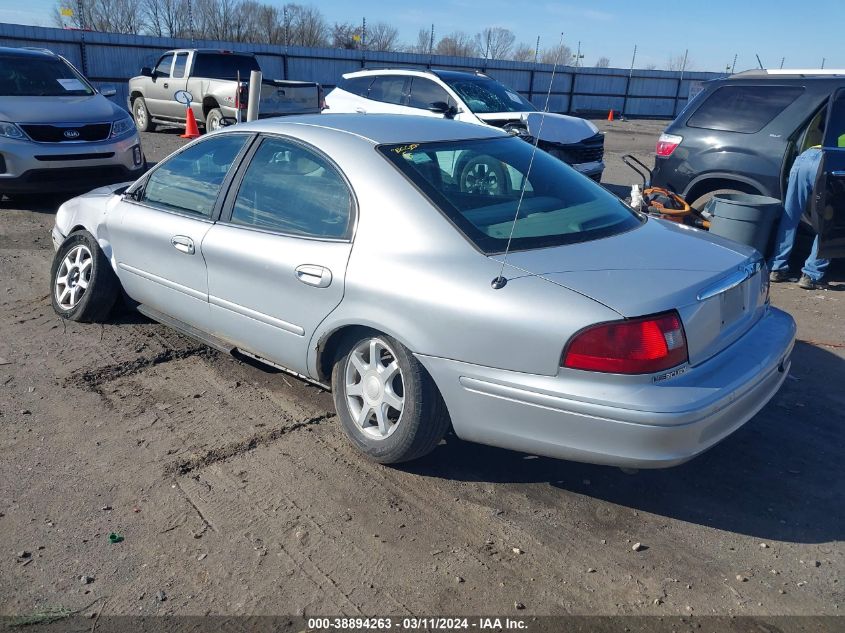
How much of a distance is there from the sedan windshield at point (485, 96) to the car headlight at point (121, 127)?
469cm

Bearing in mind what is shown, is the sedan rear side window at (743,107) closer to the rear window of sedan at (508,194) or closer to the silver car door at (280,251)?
the rear window of sedan at (508,194)

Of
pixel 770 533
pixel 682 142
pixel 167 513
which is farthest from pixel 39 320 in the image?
pixel 682 142

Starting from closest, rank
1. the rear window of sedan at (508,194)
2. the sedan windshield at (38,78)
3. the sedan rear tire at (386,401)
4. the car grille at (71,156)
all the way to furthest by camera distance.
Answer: the sedan rear tire at (386,401), the rear window of sedan at (508,194), the car grille at (71,156), the sedan windshield at (38,78)

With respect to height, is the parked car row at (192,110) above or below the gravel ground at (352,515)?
above

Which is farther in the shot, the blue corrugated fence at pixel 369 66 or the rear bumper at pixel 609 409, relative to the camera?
the blue corrugated fence at pixel 369 66

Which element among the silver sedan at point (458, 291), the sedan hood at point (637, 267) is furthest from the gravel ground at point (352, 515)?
the sedan hood at point (637, 267)

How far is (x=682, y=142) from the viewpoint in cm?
758

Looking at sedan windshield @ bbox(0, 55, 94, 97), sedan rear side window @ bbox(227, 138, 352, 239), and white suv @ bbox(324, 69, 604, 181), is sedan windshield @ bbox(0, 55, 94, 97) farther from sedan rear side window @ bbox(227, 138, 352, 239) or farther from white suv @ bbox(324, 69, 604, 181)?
sedan rear side window @ bbox(227, 138, 352, 239)

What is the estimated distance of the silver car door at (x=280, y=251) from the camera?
3.64 metres

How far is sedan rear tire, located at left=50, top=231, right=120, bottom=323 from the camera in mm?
5141

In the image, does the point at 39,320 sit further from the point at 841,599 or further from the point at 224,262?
the point at 841,599

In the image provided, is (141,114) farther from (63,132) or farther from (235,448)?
(235,448)

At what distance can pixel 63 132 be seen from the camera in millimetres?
8820

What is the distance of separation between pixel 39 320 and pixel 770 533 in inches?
196
